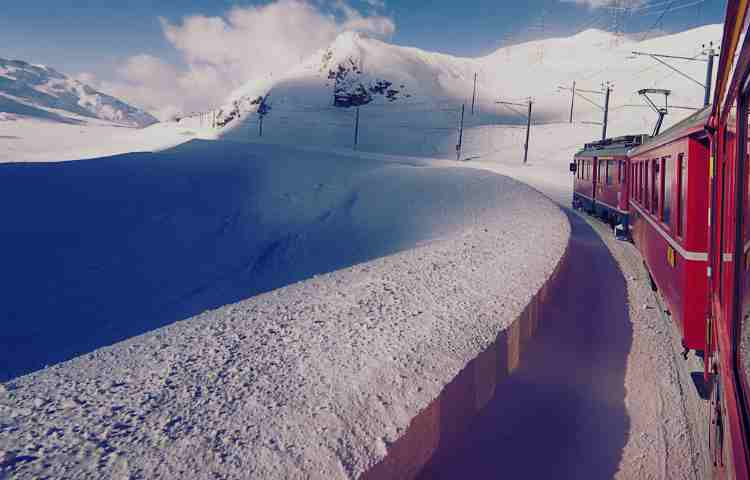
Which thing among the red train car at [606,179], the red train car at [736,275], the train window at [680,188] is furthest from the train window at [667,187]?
the red train car at [606,179]

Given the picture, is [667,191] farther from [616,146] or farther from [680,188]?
[616,146]

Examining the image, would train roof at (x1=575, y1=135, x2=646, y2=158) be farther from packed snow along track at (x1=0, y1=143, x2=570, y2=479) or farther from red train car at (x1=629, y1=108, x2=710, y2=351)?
packed snow along track at (x1=0, y1=143, x2=570, y2=479)

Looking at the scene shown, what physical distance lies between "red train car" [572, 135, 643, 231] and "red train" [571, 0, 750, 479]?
203 mm

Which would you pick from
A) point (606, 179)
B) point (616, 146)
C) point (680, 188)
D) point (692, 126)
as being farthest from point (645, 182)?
point (606, 179)

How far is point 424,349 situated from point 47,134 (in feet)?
476

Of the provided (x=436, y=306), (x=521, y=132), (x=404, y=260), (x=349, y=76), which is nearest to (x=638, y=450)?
(x=436, y=306)

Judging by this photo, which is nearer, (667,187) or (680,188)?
(680,188)

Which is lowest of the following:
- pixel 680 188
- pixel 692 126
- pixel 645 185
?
pixel 680 188

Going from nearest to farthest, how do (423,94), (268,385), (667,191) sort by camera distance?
(268,385), (667,191), (423,94)

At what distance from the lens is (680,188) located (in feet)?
21.3

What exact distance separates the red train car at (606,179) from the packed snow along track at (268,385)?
8365 mm

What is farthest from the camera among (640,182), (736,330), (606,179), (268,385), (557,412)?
(606,179)

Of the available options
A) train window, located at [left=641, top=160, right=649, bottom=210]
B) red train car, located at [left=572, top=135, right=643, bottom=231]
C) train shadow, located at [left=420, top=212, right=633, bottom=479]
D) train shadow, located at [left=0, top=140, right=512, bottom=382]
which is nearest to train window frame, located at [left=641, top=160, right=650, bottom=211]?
train window, located at [left=641, top=160, right=649, bottom=210]

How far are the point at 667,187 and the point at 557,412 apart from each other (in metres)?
4.08
